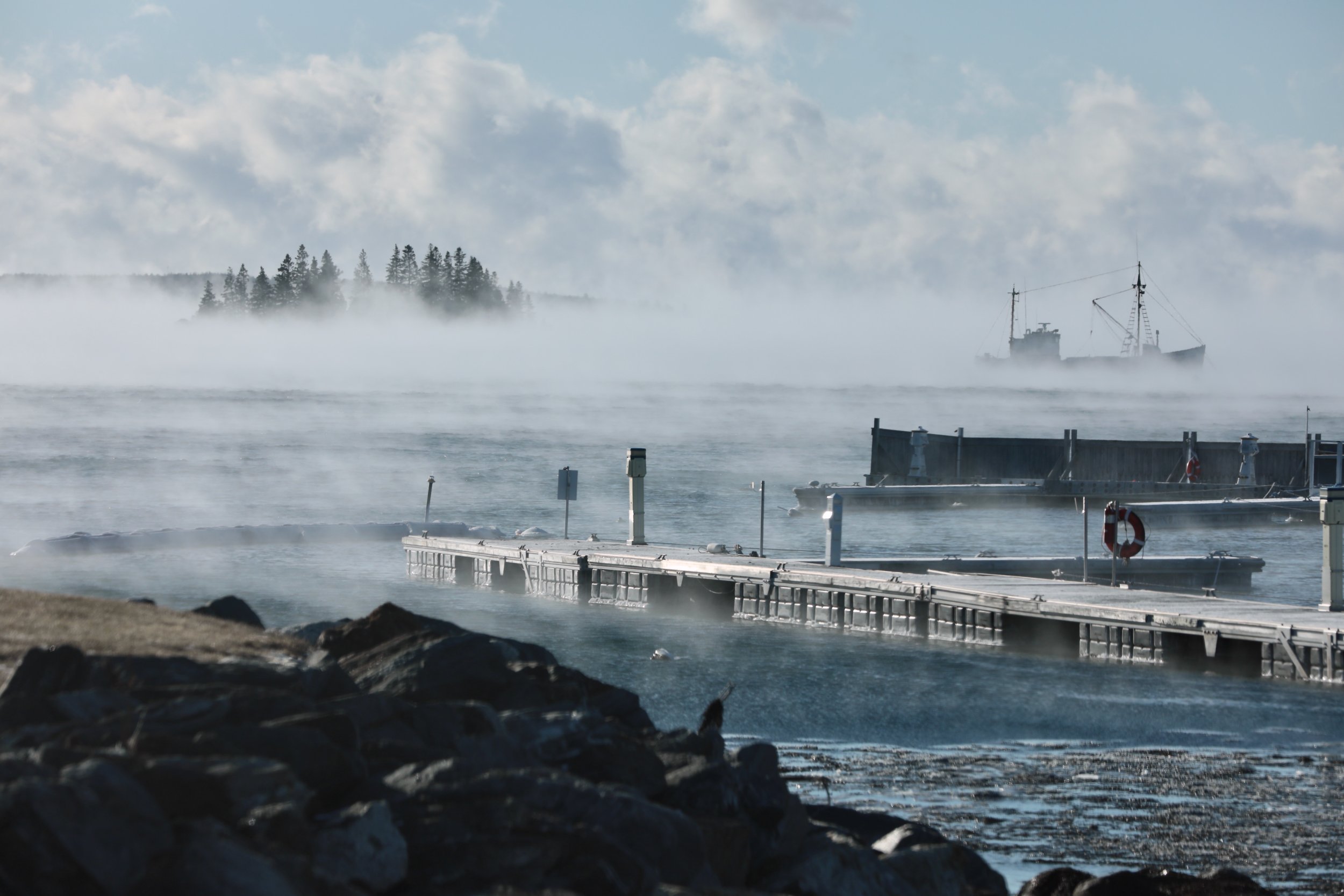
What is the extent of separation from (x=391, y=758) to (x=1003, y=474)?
51396mm

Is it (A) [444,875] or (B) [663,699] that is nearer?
(A) [444,875]

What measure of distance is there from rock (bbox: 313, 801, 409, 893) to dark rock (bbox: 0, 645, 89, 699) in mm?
2628

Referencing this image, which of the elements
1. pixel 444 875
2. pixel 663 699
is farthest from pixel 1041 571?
pixel 444 875

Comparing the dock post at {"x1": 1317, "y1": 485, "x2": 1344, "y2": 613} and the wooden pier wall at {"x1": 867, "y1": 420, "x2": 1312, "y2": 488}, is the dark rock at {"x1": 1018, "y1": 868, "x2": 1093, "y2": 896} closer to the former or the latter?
the dock post at {"x1": 1317, "y1": 485, "x2": 1344, "y2": 613}

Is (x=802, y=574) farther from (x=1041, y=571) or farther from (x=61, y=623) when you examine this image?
(x=61, y=623)

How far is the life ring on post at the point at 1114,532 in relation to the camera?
83.9 ft

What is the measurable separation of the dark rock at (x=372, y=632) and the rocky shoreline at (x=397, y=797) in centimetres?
31

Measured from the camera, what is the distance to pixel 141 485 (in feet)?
291

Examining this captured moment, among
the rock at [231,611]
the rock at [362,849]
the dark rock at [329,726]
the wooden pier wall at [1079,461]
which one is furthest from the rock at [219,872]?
the wooden pier wall at [1079,461]

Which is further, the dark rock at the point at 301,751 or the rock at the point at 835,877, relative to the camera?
the rock at the point at 835,877

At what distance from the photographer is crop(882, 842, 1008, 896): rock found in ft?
33.1

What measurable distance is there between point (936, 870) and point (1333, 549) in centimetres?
1404

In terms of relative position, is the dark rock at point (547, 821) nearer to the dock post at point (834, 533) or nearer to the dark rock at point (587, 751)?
the dark rock at point (587, 751)

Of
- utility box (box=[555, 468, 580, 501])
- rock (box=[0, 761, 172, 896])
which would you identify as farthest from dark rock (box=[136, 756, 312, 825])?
utility box (box=[555, 468, 580, 501])
